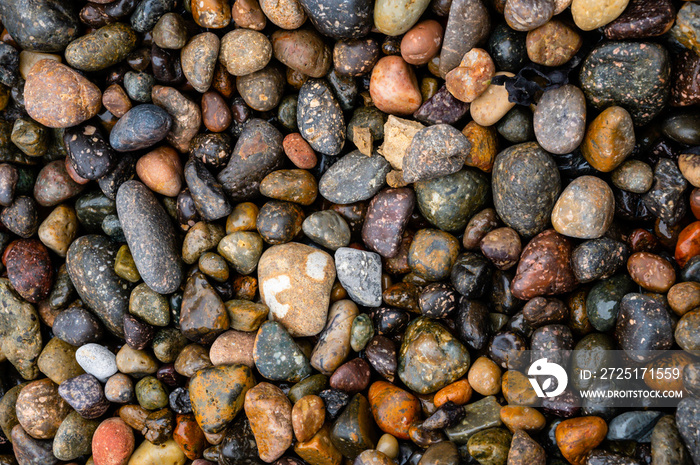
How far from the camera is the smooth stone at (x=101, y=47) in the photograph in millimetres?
2318

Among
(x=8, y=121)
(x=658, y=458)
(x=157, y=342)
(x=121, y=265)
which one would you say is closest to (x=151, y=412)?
(x=157, y=342)

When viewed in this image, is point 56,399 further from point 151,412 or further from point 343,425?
point 343,425

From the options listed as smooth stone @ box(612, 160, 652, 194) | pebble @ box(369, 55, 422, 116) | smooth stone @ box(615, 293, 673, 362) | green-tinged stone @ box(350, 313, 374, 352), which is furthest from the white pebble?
smooth stone @ box(612, 160, 652, 194)

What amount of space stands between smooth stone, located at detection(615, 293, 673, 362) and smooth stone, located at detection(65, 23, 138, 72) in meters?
2.46

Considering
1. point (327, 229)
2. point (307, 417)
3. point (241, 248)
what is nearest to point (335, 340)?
point (307, 417)

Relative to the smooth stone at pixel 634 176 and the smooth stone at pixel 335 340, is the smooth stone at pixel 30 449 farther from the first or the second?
the smooth stone at pixel 634 176

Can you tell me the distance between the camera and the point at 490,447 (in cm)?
203

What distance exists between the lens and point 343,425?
85.9 inches

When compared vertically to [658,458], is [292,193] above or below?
above

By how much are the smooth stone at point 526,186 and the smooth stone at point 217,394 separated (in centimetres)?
141

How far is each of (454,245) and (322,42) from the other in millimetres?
1118

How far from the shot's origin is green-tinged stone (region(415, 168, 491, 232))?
7.44 feet

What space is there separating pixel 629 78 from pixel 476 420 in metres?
1.51

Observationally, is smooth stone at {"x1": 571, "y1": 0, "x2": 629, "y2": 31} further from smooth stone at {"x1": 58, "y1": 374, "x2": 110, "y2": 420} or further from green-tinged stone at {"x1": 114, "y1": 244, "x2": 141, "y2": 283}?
smooth stone at {"x1": 58, "y1": 374, "x2": 110, "y2": 420}
